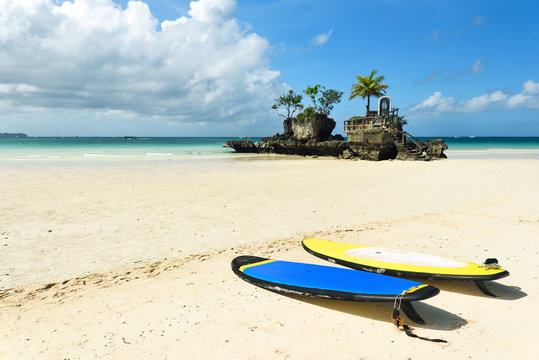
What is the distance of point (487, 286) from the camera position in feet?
12.4

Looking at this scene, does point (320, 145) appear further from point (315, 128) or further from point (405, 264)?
point (405, 264)

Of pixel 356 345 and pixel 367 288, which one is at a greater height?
pixel 367 288

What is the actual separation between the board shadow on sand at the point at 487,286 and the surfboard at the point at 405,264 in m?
0.13

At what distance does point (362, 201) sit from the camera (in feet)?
30.2

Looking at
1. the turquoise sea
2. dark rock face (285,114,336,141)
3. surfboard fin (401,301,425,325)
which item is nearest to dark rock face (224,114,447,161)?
dark rock face (285,114,336,141)

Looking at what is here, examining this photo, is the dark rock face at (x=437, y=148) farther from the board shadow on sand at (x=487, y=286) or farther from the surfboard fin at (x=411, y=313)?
the surfboard fin at (x=411, y=313)

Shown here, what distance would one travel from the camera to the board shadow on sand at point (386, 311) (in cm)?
300

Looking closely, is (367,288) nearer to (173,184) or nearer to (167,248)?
(167,248)

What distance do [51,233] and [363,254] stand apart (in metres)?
6.06

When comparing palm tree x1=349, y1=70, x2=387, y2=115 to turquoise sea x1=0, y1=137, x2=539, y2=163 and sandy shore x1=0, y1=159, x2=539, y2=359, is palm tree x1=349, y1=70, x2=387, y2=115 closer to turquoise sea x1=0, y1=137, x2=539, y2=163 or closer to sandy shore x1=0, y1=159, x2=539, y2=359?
turquoise sea x1=0, y1=137, x2=539, y2=163

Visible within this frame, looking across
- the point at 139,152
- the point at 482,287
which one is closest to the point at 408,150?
the point at 482,287

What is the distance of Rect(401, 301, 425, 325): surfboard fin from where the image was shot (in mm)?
3002

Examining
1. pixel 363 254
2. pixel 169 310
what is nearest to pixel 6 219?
pixel 169 310

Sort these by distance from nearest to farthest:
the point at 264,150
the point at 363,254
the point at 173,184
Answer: the point at 363,254 < the point at 173,184 < the point at 264,150
